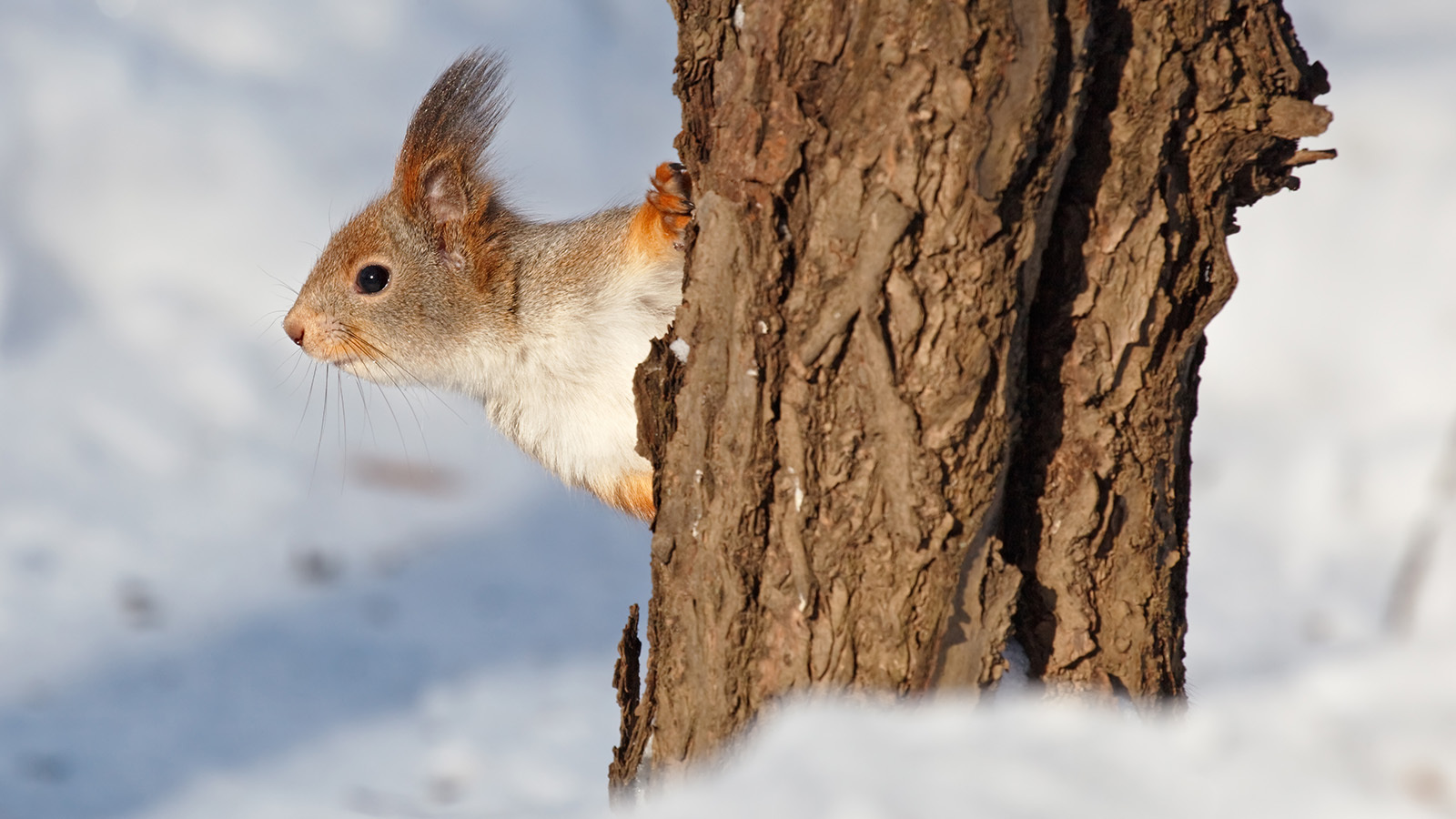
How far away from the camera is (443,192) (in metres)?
2.56

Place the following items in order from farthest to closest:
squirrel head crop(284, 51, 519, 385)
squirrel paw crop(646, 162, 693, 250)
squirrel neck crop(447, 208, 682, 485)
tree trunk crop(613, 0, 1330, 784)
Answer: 1. squirrel head crop(284, 51, 519, 385)
2. squirrel neck crop(447, 208, 682, 485)
3. squirrel paw crop(646, 162, 693, 250)
4. tree trunk crop(613, 0, 1330, 784)

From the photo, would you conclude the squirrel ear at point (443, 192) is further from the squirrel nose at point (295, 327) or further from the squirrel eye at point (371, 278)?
the squirrel nose at point (295, 327)

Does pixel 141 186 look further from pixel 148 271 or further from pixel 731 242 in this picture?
pixel 731 242

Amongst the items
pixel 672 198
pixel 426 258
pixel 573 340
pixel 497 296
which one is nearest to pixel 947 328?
pixel 672 198

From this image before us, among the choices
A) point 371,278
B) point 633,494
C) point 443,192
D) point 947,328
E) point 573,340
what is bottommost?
point 947,328

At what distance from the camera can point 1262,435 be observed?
4.13 m

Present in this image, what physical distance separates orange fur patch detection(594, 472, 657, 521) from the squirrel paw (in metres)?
0.43

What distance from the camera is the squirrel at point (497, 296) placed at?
7.35ft

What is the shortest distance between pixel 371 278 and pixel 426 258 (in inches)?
5.0

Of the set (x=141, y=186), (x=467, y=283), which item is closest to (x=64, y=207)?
(x=141, y=186)

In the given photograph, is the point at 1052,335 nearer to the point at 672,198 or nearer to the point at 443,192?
the point at 672,198

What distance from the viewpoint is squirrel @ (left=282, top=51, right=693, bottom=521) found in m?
2.24

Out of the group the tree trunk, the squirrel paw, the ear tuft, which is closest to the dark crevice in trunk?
the tree trunk

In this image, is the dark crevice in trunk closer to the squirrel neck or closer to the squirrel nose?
the squirrel neck
